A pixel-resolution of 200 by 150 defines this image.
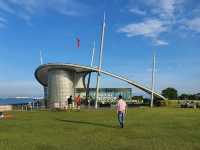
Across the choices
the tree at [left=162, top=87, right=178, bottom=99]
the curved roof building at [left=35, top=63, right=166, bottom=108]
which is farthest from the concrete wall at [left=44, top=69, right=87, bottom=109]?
the tree at [left=162, top=87, right=178, bottom=99]

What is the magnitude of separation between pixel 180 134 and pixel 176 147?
399 cm

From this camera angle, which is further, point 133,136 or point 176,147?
point 133,136

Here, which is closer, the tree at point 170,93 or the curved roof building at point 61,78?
the curved roof building at point 61,78

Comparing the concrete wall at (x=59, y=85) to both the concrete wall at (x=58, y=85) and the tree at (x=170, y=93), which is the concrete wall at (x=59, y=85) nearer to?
the concrete wall at (x=58, y=85)

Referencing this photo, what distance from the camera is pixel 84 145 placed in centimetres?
1391

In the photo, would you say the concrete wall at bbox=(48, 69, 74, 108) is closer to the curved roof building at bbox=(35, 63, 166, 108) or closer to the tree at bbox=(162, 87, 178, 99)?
the curved roof building at bbox=(35, 63, 166, 108)

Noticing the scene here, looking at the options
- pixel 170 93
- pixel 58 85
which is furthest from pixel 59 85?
pixel 170 93

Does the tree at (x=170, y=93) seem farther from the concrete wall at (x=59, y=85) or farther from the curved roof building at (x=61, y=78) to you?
the concrete wall at (x=59, y=85)

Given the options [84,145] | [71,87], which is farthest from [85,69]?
[84,145]

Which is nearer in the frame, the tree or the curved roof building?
the curved roof building

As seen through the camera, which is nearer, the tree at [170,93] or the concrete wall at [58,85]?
the concrete wall at [58,85]

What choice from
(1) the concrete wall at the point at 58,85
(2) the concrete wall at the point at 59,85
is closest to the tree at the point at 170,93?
(2) the concrete wall at the point at 59,85

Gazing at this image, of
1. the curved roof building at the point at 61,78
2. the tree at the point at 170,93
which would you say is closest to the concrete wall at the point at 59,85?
the curved roof building at the point at 61,78

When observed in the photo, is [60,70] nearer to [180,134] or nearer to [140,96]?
[140,96]
